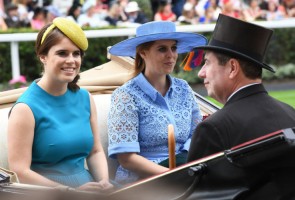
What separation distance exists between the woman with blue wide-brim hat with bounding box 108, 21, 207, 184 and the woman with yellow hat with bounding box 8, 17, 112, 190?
0.51 ft

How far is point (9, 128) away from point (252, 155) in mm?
1465

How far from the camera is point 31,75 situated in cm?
1246

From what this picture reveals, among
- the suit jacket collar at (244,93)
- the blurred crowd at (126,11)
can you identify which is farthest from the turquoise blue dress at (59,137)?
the blurred crowd at (126,11)

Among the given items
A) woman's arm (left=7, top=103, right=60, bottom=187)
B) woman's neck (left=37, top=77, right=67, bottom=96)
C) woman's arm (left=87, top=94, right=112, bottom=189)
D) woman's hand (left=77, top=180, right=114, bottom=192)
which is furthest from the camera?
woman's arm (left=87, top=94, right=112, bottom=189)

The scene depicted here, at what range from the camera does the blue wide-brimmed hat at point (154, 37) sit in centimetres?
473

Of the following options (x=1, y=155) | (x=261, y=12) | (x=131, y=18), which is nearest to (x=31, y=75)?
(x=131, y=18)

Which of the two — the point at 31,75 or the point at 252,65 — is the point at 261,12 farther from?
the point at 252,65

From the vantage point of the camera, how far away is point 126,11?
14367 millimetres

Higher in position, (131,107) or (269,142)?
(269,142)

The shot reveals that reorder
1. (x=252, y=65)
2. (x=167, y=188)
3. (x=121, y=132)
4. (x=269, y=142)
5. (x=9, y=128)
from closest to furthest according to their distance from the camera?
(x=269, y=142), (x=167, y=188), (x=252, y=65), (x=9, y=128), (x=121, y=132)

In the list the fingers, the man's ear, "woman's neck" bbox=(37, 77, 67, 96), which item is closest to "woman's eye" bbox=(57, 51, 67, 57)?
"woman's neck" bbox=(37, 77, 67, 96)

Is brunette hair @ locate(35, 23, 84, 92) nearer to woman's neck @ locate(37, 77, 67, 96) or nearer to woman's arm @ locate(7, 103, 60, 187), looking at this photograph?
woman's neck @ locate(37, 77, 67, 96)

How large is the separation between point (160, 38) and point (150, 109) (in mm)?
396

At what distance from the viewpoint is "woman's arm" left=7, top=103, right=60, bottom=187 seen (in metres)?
4.12
